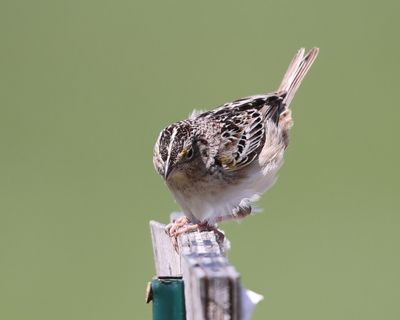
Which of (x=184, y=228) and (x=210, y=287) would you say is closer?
(x=210, y=287)

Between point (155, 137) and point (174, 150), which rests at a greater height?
point (155, 137)

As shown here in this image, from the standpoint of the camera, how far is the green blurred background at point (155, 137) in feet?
31.5

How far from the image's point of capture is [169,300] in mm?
3398

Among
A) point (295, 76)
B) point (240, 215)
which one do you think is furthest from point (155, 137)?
point (240, 215)

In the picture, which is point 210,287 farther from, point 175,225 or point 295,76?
point 295,76

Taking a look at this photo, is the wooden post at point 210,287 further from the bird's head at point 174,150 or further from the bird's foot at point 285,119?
the bird's foot at point 285,119

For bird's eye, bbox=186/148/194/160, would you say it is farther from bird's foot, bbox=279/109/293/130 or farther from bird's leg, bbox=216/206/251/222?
bird's foot, bbox=279/109/293/130

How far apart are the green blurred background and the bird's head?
342cm

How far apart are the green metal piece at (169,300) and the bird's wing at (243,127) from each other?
2850 millimetres

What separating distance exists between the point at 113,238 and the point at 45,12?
686cm

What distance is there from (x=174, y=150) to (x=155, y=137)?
6.52 m

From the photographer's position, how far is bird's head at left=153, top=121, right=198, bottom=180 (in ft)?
18.2

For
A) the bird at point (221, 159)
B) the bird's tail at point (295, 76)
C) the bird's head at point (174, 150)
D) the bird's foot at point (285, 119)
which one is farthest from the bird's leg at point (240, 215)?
the bird's tail at point (295, 76)

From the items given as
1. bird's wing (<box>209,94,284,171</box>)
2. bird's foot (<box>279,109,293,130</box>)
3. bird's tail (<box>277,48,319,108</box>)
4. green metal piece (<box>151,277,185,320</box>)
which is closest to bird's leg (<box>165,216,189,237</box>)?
bird's wing (<box>209,94,284,171</box>)
